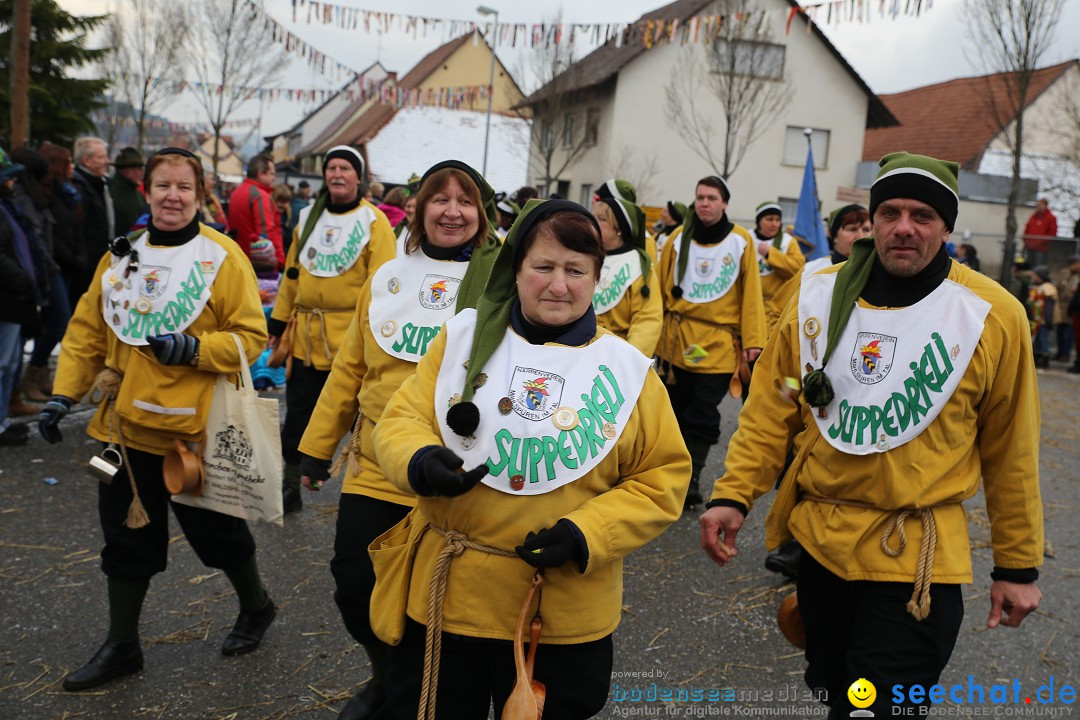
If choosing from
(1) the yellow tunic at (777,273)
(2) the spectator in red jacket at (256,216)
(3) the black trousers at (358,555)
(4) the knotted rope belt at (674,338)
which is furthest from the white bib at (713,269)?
(2) the spectator in red jacket at (256,216)

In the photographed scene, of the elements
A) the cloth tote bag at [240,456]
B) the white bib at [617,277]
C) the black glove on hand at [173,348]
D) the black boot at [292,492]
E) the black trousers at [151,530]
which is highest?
the white bib at [617,277]

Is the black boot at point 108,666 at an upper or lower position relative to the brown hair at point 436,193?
lower

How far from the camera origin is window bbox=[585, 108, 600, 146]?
97.6 feet

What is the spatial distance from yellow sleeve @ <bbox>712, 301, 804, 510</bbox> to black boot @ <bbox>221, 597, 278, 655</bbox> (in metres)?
2.14

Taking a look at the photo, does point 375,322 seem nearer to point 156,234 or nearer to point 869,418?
point 156,234

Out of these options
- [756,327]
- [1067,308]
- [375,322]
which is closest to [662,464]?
[375,322]

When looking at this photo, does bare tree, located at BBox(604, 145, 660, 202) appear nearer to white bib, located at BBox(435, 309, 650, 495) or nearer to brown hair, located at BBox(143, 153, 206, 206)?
brown hair, located at BBox(143, 153, 206, 206)

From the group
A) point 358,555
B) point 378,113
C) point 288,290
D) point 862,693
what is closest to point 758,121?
point 378,113

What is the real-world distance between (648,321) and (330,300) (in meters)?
1.89

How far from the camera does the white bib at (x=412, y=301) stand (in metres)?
3.37

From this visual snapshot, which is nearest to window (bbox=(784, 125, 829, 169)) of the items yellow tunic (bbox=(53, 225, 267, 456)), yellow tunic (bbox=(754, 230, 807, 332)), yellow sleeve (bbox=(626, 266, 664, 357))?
yellow tunic (bbox=(754, 230, 807, 332))

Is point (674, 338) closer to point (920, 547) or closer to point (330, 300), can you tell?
point (330, 300)

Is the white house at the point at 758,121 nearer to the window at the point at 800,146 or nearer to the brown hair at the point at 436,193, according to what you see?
the window at the point at 800,146

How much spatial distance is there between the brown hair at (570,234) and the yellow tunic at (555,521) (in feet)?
1.36
